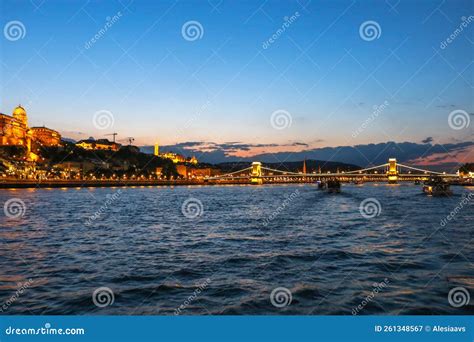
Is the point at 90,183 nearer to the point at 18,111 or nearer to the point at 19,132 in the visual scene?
the point at 19,132

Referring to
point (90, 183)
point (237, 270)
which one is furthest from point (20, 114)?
point (237, 270)

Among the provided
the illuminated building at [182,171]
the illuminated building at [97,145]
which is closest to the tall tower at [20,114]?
the illuminated building at [97,145]

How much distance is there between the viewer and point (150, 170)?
537 feet

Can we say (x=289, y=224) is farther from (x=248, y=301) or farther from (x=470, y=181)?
(x=470, y=181)

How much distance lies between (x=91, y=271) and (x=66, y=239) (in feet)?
22.2

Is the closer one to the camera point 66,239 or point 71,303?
point 71,303

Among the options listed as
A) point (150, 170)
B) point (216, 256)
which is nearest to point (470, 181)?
point (150, 170)

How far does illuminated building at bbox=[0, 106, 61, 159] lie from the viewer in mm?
117938

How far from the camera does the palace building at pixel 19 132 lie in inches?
4646

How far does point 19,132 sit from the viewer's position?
409 feet

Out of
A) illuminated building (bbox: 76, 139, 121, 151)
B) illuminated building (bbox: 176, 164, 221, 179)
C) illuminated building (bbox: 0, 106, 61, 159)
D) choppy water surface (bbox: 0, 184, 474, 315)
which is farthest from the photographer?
illuminated building (bbox: 176, 164, 221, 179)

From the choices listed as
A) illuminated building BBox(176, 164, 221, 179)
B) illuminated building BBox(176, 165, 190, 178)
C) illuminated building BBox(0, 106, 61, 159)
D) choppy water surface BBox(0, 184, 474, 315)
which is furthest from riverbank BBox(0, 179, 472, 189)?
choppy water surface BBox(0, 184, 474, 315)

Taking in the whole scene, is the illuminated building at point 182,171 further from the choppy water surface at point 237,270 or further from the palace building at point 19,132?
the choppy water surface at point 237,270

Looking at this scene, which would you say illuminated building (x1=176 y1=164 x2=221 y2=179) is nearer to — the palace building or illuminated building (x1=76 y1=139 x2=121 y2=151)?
illuminated building (x1=76 y1=139 x2=121 y2=151)
